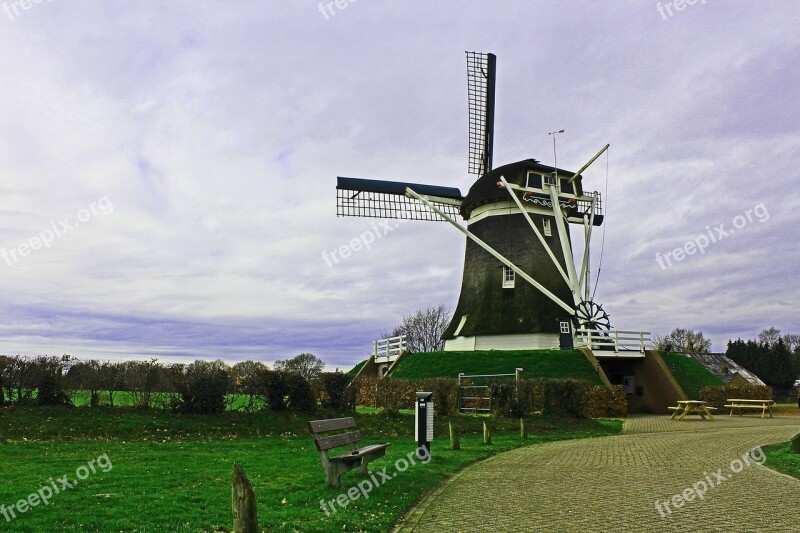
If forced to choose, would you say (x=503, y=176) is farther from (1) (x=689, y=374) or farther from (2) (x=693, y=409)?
(2) (x=693, y=409)

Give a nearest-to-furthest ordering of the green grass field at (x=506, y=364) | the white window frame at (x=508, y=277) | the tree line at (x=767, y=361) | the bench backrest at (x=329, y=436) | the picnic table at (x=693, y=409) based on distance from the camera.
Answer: the bench backrest at (x=329, y=436) → the picnic table at (x=693, y=409) → the green grass field at (x=506, y=364) → the white window frame at (x=508, y=277) → the tree line at (x=767, y=361)

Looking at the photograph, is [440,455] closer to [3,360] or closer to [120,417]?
[120,417]

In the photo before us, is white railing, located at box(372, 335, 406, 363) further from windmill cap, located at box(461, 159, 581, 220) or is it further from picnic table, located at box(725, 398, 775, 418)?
picnic table, located at box(725, 398, 775, 418)

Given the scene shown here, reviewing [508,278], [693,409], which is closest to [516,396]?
[693,409]

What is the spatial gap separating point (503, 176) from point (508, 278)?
552 centimetres

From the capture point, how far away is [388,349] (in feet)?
118

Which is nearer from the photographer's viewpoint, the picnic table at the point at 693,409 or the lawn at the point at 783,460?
the lawn at the point at 783,460

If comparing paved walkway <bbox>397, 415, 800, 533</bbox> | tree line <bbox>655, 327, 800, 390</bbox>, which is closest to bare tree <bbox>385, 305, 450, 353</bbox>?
tree line <bbox>655, 327, 800, 390</bbox>

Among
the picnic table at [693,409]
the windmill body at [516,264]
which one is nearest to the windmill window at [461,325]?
the windmill body at [516,264]

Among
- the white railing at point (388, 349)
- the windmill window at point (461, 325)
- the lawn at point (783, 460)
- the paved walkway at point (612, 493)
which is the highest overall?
the windmill window at point (461, 325)

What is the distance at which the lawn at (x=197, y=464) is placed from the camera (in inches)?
293

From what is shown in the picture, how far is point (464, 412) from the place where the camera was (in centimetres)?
2283

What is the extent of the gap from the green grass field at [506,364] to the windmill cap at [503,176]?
8612 millimetres

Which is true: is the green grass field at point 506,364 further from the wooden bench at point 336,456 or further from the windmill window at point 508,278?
the wooden bench at point 336,456
